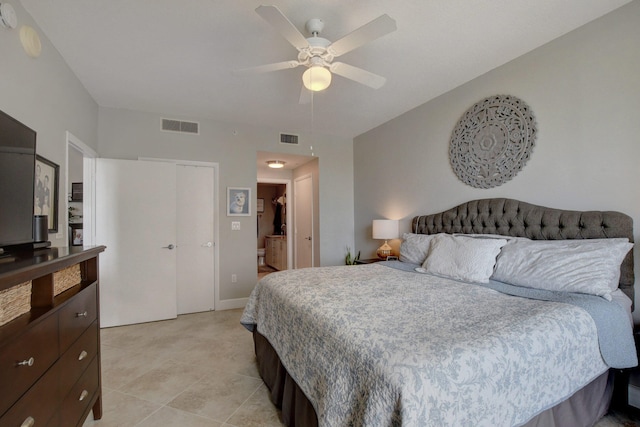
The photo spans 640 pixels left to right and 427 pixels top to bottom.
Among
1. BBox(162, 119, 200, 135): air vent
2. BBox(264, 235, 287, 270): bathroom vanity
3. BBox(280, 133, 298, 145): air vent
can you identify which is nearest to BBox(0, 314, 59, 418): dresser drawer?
BBox(162, 119, 200, 135): air vent

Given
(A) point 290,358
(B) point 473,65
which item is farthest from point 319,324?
(B) point 473,65

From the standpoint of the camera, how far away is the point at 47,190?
2152 millimetres

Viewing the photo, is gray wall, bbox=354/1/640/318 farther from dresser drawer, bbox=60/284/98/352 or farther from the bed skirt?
dresser drawer, bbox=60/284/98/352

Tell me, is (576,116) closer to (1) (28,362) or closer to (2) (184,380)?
(1) (28,362)

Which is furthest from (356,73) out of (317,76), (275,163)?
(275,163)

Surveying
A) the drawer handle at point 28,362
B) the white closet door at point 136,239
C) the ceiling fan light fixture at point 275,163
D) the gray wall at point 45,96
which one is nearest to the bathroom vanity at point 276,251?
the ceiling fan light fixture at point 275,163

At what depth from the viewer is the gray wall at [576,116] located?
2.00 m

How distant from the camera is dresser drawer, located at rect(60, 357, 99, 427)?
1.31 metres

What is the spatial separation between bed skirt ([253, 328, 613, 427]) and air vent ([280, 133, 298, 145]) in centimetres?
318

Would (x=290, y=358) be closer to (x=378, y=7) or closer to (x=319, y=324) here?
(x=319, y=324)

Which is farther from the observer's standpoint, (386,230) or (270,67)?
(386,230)

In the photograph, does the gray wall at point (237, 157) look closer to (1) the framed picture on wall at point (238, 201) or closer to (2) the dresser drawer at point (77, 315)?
(1) the framed picture on wall at point (238, 201)

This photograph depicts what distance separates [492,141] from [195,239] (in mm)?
3706

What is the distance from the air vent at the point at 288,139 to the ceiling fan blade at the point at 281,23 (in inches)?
104
